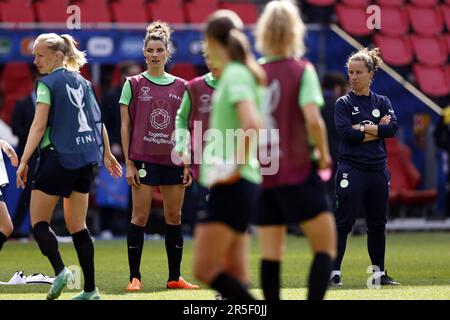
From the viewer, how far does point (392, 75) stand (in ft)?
64.5

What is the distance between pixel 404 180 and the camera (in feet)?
65.1

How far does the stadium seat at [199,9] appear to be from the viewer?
19188 mm

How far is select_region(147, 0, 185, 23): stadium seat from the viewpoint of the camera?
19078mm

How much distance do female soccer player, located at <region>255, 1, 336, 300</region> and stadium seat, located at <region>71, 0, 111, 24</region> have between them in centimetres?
1111

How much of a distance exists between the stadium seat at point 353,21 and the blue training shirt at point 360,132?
8.26 metres

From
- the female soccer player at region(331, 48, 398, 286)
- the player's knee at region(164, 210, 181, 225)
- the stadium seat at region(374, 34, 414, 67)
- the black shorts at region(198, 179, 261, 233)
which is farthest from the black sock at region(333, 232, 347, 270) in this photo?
the stadium seat at region(374, 34, 414, 67)

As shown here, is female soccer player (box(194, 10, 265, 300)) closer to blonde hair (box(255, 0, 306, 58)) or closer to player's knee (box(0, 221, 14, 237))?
blonde hair (box(255, 0, 306, 58))

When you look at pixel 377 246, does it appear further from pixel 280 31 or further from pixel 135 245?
pixel 280 31

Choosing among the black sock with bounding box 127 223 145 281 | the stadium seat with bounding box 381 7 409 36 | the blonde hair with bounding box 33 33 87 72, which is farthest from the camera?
the stadium seat with bounding box 381 7 409 36

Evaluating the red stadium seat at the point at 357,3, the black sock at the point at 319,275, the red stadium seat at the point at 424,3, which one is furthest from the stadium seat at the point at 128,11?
the black sock at the point at 319,275

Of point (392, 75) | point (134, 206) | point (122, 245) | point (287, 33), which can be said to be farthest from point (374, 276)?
point (392, 75)

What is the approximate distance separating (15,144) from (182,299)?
26.8 feet

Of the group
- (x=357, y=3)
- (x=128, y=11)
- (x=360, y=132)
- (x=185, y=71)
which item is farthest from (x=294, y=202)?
(x=357, y=3)

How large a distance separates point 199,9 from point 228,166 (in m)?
12.5
